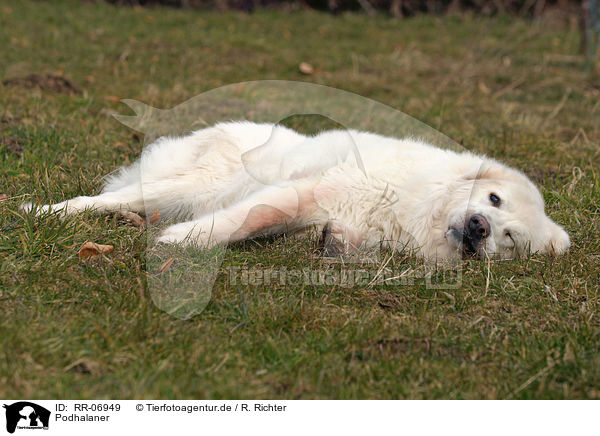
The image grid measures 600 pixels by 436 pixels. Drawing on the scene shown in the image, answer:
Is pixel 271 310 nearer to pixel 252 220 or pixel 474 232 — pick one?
pixel 252 220

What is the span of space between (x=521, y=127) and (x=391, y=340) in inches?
160

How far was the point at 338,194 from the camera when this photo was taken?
363 cm

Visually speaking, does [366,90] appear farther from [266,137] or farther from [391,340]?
[391,340]

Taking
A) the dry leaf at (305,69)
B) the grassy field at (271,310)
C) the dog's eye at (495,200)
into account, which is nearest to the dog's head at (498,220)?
the dog's eye at (495,200)

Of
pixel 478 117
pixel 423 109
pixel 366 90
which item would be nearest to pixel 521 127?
pixel 478 117

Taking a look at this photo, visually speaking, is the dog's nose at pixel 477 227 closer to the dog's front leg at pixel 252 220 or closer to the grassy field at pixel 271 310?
the grassy field at pixel 271 310

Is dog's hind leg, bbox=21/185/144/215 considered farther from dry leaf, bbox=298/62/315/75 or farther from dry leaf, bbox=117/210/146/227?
dry leaf, bbox=298/62/315/75

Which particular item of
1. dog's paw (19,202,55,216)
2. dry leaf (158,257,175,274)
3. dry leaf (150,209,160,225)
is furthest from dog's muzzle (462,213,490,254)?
dog's paw (19,202,55,216)

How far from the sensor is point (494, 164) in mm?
3695

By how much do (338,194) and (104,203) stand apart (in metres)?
1.38

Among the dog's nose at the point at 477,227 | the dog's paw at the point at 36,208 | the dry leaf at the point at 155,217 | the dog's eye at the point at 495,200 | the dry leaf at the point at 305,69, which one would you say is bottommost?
the dry leaf at the point at 305,69
